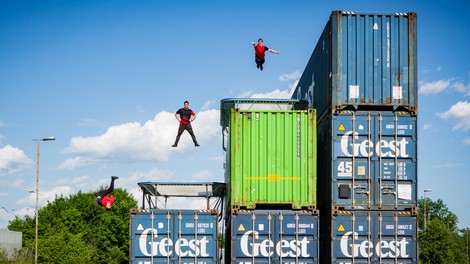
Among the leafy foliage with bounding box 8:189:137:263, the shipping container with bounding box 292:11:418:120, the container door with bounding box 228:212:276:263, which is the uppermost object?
→ the shipping container with bounding box 292:11:418:120

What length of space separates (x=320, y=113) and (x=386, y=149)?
304cm

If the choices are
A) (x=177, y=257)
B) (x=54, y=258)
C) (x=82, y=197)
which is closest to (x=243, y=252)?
(x=177, y=257)

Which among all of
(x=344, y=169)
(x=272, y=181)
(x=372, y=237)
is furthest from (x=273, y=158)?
(x=372, y=237)

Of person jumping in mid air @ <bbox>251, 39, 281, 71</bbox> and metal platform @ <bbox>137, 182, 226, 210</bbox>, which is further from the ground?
person jumping in mid air @ <bbox>251, 39, 281, 71</bbox>

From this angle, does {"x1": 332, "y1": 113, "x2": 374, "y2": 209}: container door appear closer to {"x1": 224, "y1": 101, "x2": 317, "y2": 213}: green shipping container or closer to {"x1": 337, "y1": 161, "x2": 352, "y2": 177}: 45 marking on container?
{"x1": 337, "y1": 161, "x2": 352, "y2": 177}: 45 marking on container

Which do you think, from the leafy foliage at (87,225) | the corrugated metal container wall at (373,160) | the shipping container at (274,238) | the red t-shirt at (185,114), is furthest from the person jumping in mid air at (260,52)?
the leafy foliage at (87,225)

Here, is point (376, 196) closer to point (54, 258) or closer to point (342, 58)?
point (342, 58)

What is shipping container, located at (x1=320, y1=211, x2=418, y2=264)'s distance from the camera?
19.6 metres

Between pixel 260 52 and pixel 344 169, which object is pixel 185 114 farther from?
pixel 344 169

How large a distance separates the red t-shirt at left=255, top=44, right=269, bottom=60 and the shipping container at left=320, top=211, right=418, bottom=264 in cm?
576

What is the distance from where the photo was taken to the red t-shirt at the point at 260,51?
73.5 ft

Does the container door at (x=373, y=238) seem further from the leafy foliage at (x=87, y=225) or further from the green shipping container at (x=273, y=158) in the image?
the leafy foliage at (x=87, y=225)

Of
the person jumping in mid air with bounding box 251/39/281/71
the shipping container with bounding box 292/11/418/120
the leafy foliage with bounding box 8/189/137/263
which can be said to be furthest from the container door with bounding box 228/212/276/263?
the leafy foliage with bounding box 8/189/137/263

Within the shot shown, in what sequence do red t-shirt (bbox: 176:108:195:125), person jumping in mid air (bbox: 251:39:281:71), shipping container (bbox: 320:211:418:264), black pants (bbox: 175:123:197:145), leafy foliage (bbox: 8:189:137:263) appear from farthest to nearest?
leafy foliage (bbox: 8:189:137:263)
black pants (bbox: 175:123:197:145)
red t-shirt (bbox: 176:108:195:125)
person jumping in mid air (bbox: 251:39:281:71)
shipping container (bbox: 320:211:418:264)
